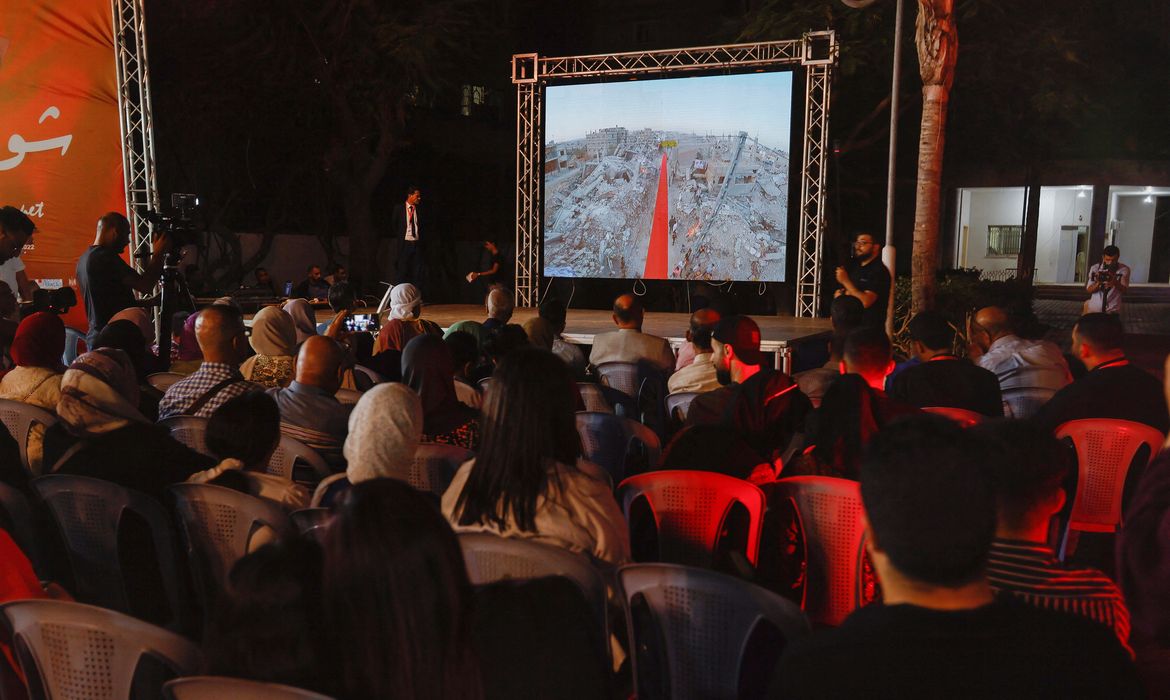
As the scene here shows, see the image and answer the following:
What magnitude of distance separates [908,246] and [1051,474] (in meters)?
20.6

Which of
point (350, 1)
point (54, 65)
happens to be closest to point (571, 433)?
point (54, 65)

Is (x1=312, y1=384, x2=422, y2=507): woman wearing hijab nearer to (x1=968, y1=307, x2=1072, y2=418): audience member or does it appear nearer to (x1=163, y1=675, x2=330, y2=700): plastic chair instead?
(x1=163, y1=675, x2=330, y2=700): plastic chair

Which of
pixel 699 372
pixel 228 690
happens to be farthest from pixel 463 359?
pixel 228 690

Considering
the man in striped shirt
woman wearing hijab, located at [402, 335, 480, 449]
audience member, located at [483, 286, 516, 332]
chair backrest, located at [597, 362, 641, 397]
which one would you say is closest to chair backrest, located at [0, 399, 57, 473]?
woman wearing hijab, located at [402, 335, 480, 449]

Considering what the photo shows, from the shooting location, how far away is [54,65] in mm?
8164

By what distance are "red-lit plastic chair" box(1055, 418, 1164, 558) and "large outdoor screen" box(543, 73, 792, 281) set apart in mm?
7746

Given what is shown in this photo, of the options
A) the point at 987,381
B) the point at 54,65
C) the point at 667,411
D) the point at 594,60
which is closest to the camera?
the point at 987,381

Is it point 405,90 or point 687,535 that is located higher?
point 405,90

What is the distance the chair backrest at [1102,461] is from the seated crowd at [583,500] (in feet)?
0.28

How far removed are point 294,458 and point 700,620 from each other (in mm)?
2113

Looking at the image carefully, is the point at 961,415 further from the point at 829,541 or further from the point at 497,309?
the point at 497,309

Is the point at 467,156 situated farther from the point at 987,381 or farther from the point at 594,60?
the point at 987,381

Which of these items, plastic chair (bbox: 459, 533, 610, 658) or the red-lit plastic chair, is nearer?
plastic chair (bbox: 459, 533, 610, 658)

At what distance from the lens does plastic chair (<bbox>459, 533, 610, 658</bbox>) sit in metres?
2.02
